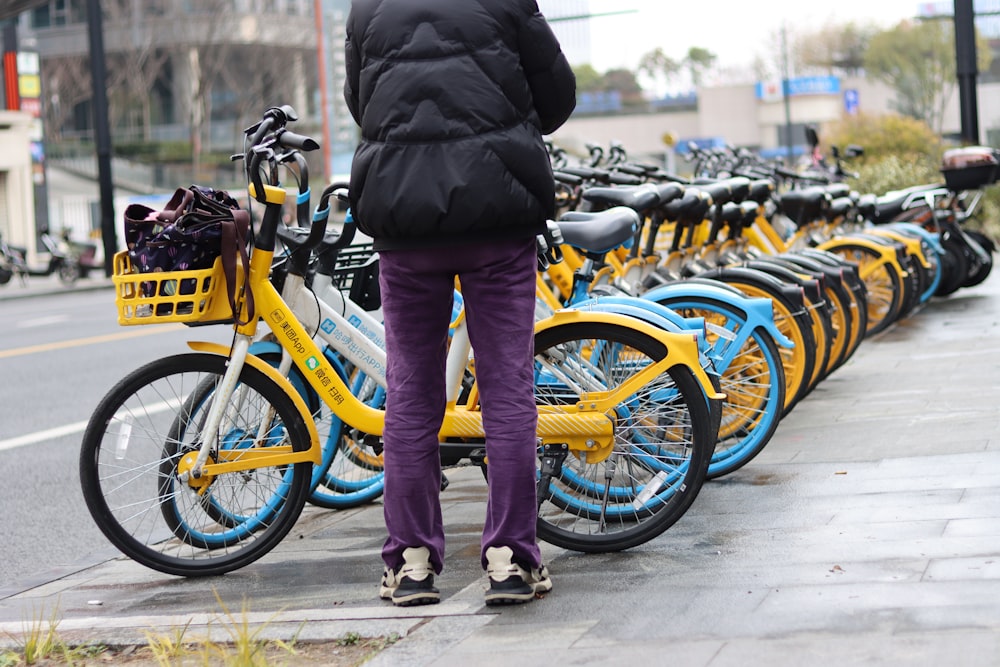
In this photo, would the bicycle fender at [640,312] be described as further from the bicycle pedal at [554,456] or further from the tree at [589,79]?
the tree at [589,79]

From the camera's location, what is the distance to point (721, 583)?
4.20 m

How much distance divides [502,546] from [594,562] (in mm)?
519

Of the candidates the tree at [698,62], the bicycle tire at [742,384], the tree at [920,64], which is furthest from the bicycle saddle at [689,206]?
the tree at [698,62]

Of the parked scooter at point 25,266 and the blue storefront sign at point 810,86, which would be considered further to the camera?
the blue storefront sign at point 810,86

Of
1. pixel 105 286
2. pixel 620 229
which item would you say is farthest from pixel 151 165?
A: pixel 620 229

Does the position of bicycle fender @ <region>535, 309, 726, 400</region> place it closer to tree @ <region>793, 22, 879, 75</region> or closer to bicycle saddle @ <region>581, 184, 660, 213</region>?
bicycle saddle @ <region>581, 184, 660, 213</region>

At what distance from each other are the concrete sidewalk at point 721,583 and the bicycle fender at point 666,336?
533 mm

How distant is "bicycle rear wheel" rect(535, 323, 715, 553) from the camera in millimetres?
4711

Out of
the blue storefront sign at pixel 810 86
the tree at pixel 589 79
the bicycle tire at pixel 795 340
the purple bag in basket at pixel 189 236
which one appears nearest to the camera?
the purple bag in basket at pixel 189 236

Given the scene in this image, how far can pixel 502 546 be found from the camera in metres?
4.25

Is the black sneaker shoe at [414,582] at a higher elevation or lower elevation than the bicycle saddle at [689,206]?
lower

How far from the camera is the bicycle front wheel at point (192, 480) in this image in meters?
4.82

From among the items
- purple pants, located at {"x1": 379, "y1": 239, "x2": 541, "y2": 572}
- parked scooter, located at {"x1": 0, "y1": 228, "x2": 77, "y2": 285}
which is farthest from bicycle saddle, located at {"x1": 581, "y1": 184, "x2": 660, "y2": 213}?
parked scooter, located at {"x1": 0, "y1": 228, "x2": 77, "y2": 285}

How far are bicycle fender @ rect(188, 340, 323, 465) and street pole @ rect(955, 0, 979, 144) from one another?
513 inches
